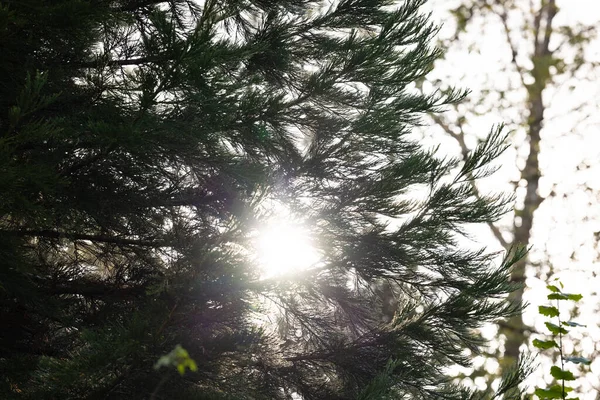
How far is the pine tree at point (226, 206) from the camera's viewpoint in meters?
2.99

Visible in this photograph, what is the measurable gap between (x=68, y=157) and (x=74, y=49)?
757 mm

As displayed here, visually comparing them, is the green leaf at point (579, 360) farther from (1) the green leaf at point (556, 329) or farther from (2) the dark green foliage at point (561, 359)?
(1) the green leaf at point (556, 329)

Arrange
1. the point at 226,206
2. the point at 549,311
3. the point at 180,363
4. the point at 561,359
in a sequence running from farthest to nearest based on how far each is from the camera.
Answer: the point at 226,206, the point at 549,311, the point at 561,359, the point at 180,363

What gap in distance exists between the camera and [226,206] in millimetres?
4117

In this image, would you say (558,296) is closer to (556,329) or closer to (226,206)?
(556,329)

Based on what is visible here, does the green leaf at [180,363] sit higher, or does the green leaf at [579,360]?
the green leaf at [579,360]

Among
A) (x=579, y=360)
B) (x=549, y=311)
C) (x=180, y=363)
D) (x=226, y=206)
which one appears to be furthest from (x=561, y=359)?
(x=226, y=206)

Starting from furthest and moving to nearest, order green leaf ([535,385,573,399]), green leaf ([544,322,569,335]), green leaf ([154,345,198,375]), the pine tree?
the pine tree → green leaf ([544,322,569,335]) → green leaf ([535,385,573,399]) → green leaf ([154,345,198,375])

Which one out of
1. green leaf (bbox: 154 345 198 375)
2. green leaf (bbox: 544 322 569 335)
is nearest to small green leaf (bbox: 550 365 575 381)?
green leaf (bbox: 544 322 569 335)

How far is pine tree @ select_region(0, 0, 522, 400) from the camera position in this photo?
2.99 metres

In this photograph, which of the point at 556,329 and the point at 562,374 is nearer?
the point at 562,374

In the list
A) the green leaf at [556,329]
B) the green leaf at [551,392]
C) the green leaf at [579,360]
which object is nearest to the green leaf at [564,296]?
the green leaf at [556,329]

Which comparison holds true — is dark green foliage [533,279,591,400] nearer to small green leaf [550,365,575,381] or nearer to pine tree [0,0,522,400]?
small green leaf [550,365,575,381]

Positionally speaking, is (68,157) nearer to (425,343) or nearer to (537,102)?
(425,343)
